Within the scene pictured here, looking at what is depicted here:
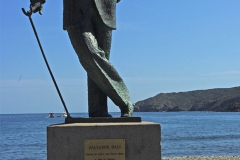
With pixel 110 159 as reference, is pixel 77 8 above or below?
above

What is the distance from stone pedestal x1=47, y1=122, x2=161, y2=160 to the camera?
19.1ft

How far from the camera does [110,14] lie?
21.6ft

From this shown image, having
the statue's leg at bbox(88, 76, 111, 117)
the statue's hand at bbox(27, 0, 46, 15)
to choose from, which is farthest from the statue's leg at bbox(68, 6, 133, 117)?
the statue's hand at bbox(27, 0, 46, 15)

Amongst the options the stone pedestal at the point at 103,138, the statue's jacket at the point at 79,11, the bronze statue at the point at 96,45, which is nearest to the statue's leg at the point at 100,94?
the bronze statue at the point at 96,45

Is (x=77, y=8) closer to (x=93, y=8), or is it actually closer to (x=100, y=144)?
(x=93, y=8)

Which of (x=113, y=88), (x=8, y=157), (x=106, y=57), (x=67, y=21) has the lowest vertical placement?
(x=8, y=157)

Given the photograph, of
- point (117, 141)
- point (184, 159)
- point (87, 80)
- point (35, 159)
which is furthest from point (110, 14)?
point (35, 159)

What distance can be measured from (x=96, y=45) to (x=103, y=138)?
3.91 feet

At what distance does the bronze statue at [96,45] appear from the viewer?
621cm

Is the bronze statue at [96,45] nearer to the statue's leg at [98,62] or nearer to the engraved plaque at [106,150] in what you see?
the statue's leg at [98,62]

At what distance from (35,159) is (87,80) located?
66.2 ft

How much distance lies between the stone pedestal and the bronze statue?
0.48m

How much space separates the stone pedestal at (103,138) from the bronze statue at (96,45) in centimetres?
48

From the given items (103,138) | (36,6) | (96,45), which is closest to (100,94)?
(96,45)
